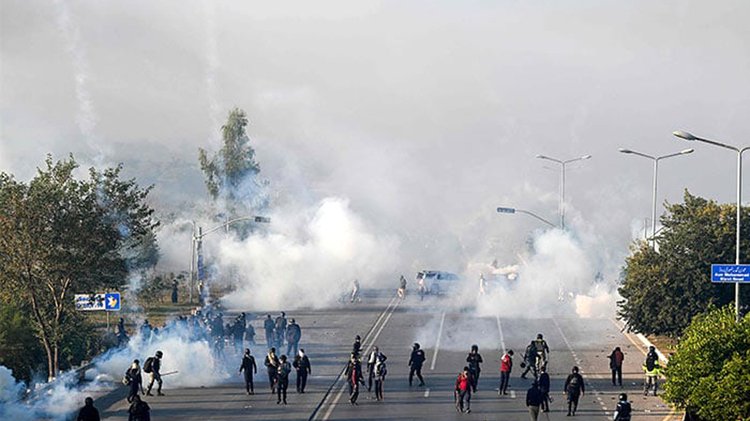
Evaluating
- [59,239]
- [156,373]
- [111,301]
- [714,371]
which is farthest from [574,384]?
[59,239]

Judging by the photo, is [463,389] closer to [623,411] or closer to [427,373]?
[623,411]

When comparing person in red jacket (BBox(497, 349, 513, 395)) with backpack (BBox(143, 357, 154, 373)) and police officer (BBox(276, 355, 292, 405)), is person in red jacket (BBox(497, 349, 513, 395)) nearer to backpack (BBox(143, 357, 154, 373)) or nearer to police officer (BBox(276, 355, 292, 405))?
police officer (BBox(276, 355, 292, 405))

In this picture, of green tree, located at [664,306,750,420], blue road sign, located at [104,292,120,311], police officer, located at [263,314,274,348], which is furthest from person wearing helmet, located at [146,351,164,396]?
green tree, located at [664,306,750,420]

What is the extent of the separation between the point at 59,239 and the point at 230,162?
5562cm

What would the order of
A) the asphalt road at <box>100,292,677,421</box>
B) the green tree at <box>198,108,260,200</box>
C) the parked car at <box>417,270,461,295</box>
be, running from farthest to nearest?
the green tree at <box>198,108,260,200</box>, the parked car at <box>417,270,461,295</box>, the asphalt road at <box>100,292,677,421</box>

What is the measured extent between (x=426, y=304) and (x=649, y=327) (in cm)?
2092

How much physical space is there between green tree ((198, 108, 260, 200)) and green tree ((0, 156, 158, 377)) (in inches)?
2106

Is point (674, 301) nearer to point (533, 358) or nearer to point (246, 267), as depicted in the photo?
point (533, 358)

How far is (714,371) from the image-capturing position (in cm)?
2497

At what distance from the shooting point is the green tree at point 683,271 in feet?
139

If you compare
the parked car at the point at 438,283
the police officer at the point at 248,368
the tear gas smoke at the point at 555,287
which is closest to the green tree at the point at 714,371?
the police officer at the point at 248,368

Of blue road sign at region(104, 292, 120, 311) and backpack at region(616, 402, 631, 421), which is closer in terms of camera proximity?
backpack at region(616, 402, 631, 421)

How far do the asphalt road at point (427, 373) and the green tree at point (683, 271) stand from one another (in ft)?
5.06

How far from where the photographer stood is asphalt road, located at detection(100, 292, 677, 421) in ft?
93.0
